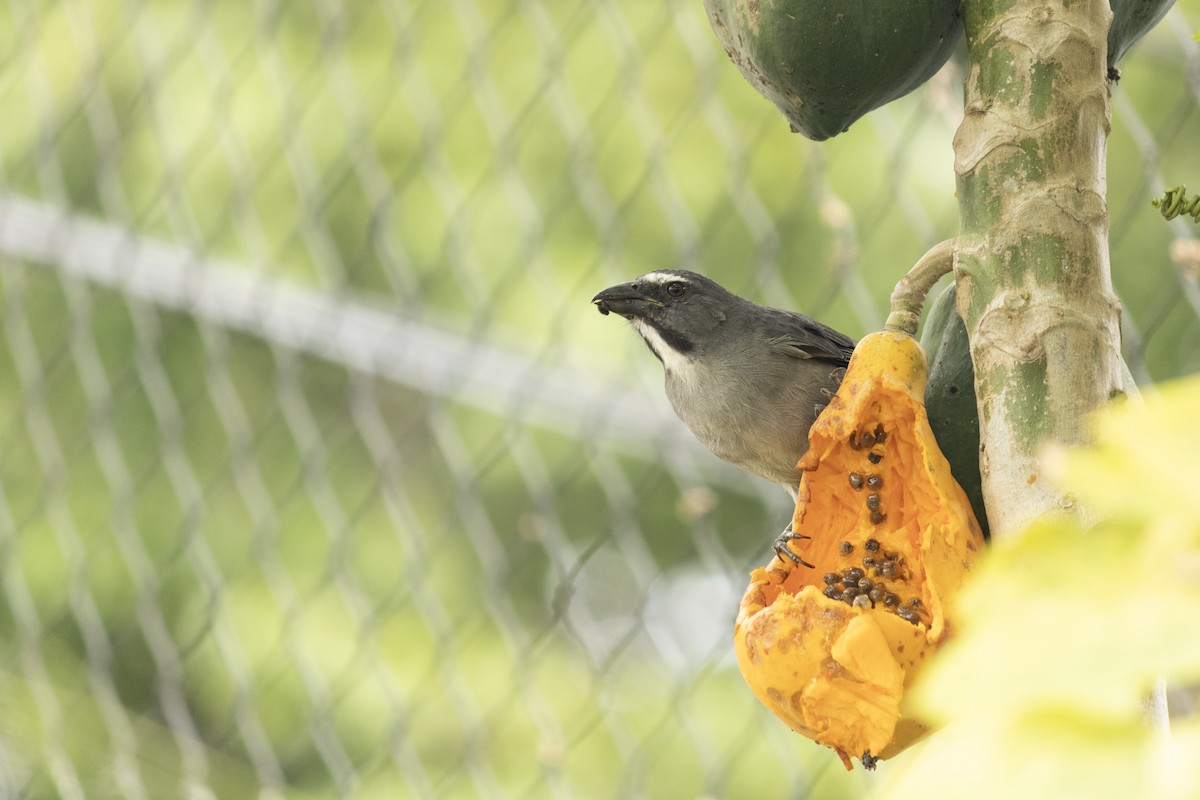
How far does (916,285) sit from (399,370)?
101 inches

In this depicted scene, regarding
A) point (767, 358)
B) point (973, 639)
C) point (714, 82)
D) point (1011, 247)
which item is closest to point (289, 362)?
point (714, 82)

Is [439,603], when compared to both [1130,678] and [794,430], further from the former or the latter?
[1130,678]

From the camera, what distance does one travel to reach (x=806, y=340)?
1842 mm

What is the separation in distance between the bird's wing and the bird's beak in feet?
0.59

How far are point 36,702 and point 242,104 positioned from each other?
1.79 metres

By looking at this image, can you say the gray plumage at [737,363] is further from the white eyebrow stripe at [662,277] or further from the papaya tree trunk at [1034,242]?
the papaya tree trunk at [1034,242]

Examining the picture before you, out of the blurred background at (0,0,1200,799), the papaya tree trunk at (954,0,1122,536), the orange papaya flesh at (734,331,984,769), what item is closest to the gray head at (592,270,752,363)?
the blurred background at (0,0,1200,799)

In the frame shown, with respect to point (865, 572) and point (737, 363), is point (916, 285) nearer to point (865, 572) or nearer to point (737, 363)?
point (865, 572)

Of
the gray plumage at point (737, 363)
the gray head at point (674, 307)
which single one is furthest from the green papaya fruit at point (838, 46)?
the gray head at point (674, 307)

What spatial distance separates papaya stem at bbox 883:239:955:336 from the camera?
37.1 inches

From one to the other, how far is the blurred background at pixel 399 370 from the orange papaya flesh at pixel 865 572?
1.49 m

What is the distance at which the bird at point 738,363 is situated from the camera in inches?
64.7

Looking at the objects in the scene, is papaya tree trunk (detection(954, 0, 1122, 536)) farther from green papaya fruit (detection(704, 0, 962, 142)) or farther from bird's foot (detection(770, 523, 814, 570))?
bird's foot (detection(770, 523, 814, 570))

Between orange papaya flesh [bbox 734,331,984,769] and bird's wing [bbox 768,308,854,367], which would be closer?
orange papaya flesh [bbox 734,331,984,769]
